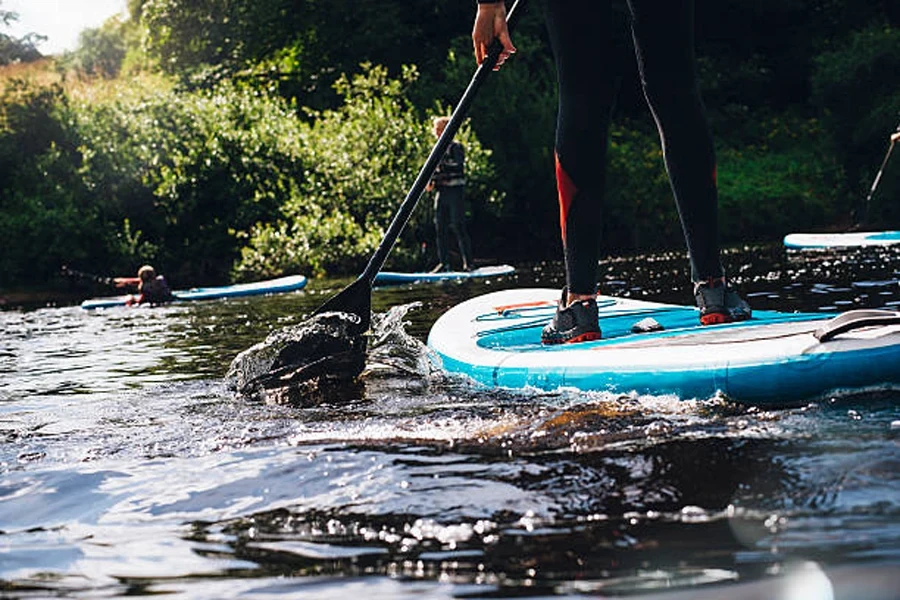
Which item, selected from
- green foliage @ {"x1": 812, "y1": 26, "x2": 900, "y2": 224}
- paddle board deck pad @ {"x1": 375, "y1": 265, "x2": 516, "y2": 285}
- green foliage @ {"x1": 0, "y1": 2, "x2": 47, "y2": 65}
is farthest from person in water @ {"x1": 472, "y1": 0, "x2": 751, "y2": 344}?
green foliage @ {"x1": 0, "y1": 2, "x2": 47, "y2": 65}

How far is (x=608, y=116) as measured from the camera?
12.2ft

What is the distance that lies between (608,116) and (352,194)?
1334 cm

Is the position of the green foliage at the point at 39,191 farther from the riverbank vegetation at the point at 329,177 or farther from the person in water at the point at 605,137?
the person in water at the point at 605,137

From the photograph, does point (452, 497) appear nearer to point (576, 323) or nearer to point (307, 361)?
point (576, 323)

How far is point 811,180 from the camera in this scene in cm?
2112

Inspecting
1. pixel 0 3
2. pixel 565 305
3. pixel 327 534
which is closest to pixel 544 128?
pixel 565 305

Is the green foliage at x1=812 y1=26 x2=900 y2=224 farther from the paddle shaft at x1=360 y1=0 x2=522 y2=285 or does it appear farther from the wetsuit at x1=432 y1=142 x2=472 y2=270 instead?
the paddle shaft at x1=360 y1=0 x2=522 y2=285

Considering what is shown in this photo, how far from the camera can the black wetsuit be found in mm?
3570

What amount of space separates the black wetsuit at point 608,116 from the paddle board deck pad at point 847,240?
26.8 ft

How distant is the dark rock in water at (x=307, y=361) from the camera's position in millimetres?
4020

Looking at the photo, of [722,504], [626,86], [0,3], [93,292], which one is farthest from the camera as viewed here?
[0,3]

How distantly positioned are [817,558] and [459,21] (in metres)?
25.5

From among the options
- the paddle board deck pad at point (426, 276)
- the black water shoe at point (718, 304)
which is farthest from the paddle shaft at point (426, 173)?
the paddle board deck pad at point (426, 276)

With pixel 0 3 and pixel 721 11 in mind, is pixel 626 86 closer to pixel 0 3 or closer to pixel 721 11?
pixel 721 11
